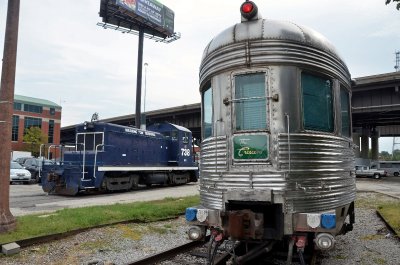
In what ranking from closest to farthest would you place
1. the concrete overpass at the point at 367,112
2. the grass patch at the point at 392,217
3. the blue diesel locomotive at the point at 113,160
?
the grass patch at the point at 392,217 < the blue diesel locomotive at the point at 113,160 < the concrete overpass at the point at 367,112

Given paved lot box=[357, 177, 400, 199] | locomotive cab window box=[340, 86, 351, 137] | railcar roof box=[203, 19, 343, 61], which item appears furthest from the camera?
paved lot box=[357, 177, 400, 199]

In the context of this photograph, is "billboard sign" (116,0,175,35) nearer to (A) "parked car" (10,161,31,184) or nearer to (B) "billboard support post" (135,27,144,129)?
(B) "billboard support post" (135,27,144,129)

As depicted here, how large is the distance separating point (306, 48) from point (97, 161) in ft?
42.4

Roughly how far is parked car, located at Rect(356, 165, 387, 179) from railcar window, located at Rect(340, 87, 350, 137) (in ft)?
122

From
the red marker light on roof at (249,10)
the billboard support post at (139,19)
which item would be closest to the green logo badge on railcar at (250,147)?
the red marker light on roof at (249,10)

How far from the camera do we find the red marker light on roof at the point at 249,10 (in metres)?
4.93

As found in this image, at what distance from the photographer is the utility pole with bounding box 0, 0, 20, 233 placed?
24.1ft

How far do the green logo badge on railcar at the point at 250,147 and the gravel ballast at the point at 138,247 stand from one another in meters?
2.11

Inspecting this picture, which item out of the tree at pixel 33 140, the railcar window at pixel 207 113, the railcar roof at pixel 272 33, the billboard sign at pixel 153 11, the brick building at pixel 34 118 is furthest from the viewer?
the brick building at pixel 34 118

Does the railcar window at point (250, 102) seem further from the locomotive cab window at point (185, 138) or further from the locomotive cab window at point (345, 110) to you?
the locomotive cab window at point (185, 138)

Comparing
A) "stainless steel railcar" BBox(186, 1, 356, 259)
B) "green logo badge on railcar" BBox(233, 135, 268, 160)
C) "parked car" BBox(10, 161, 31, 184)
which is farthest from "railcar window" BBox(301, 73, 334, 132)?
"parked car" BBox(10, 161, 31, 184)

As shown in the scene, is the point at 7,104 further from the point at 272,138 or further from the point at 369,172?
the point at 369,172

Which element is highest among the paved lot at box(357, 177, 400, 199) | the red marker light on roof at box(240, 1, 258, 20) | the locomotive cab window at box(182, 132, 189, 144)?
the red marker light on roof at box(240, 1, 258, 20)

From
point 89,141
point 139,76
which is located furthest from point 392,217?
point 139,76
